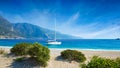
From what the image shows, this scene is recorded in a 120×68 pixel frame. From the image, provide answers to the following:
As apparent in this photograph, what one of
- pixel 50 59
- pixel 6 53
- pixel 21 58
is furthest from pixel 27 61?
pixel 6 53

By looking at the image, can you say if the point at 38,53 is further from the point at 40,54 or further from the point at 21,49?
the point at 21,49

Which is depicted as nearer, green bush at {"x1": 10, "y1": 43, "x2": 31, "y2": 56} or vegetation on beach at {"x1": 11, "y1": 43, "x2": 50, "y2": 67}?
vegetation on beach at {"x1": 11, "y1": 43, "x2": 50, "y2": 67}

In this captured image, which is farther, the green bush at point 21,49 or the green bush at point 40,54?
the green bush at point 21,49

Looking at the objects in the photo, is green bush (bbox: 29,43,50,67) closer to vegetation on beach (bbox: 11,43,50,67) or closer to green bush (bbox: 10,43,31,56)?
vegetation on beach (bbox: 11,43,50,67)

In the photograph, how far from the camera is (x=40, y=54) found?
2083cm

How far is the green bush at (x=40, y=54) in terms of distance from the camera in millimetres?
20516

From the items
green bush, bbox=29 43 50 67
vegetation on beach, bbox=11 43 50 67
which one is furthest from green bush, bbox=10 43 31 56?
green bush, bbox=29 43 50 67

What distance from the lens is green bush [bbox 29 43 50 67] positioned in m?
20.5

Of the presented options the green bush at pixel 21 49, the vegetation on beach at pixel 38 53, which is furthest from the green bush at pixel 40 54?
the green bush at pixel 21 49

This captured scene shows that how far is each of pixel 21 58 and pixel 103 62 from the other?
1248cm

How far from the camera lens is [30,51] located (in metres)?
21.5

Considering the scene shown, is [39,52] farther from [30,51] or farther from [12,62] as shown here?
[12,62]

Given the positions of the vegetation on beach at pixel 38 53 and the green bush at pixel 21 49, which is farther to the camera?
the green bush at pixel 21 49

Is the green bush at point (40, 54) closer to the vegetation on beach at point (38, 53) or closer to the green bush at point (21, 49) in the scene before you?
the vegetation on beach at point (38, 53)
